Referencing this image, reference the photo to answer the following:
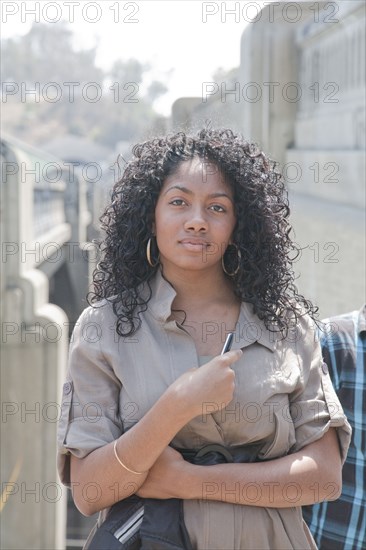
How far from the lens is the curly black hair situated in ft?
8.27

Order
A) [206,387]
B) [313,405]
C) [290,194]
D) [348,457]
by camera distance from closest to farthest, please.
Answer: [206,387]
[313,405]
[348,457]
[290,194]

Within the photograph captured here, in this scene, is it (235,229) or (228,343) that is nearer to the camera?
(228,343)

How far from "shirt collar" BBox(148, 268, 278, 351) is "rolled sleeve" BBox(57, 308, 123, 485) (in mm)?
152

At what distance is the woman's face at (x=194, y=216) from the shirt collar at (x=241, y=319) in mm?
72

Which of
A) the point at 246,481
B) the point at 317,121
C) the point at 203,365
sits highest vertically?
the point at 317,121

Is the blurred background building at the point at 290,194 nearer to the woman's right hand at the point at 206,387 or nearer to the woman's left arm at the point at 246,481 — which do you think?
the woman's right hand at the point at 206,387

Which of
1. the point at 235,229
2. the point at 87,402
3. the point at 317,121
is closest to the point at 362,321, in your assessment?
the point at 235,229

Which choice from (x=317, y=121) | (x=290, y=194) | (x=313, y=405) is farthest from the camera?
(x=290, y=194)

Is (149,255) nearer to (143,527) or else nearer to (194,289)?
(194,289)

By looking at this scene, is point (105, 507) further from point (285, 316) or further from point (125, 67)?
point (125, 67)

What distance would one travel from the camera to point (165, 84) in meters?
116

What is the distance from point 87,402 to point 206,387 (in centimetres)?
29

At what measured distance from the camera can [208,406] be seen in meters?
2.20

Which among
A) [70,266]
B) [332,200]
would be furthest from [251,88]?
[70,266]
